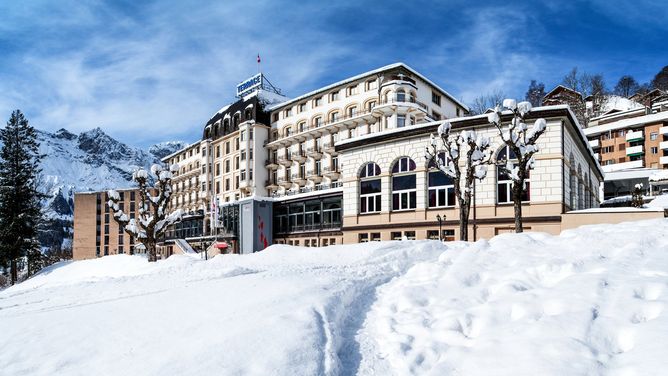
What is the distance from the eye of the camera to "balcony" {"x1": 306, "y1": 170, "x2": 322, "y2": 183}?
53.7 metres

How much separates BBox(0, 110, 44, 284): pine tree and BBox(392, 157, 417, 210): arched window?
3580cm

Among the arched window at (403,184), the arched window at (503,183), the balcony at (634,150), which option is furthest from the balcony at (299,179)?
the balcony at (634,150)

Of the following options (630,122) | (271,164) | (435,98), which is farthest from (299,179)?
(630,122)

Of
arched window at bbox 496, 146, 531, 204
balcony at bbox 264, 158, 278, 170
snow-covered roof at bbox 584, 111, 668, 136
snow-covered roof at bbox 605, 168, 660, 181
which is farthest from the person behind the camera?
snow-covered roof at bbox 584, 111, 668, 136

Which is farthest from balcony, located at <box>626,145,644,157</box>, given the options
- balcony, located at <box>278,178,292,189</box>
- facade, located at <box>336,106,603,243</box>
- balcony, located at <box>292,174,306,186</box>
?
balcony, located at <box>278,178,292,189</box>

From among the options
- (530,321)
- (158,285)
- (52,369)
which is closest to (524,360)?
(530,321)

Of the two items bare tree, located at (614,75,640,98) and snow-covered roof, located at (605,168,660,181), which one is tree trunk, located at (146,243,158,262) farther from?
bare tree, located at (614,75,640,98)

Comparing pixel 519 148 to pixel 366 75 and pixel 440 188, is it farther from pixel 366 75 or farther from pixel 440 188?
pixel 366 75

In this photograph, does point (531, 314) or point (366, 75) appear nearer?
point (531, 314)

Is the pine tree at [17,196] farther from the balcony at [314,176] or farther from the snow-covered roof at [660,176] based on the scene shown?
the snow-covered roof at [660,176]

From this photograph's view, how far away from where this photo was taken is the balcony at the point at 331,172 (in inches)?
2016

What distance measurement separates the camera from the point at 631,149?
2913 inches

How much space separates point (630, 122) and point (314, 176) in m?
55.2

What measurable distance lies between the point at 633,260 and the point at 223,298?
28.6 ft
